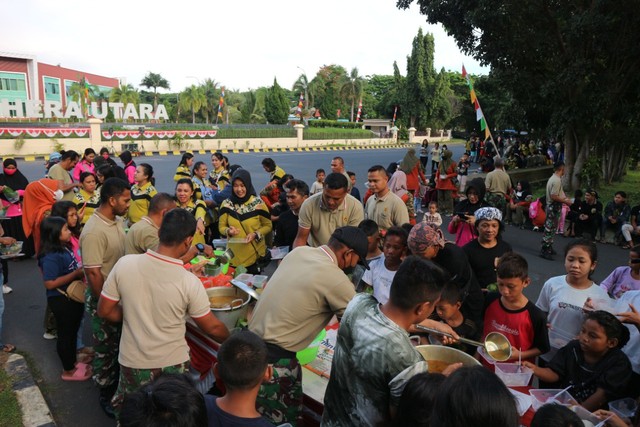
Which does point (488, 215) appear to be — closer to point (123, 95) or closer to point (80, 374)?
point (80, 374)

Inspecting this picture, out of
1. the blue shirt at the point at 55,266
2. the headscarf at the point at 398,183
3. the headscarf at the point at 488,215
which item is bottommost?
the blue shirt at the point at 55,266

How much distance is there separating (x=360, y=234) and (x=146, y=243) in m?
1.90

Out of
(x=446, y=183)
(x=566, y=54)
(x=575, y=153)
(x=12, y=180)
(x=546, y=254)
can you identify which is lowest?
(x=546, y=254)

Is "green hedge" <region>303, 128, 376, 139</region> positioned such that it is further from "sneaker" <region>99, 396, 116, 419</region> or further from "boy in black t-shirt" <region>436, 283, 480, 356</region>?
"boy in black t-shirt" <region>436, 283, 480, 356</region>

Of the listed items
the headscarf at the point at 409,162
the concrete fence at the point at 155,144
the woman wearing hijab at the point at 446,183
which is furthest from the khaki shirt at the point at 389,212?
the concrete fence at the point at 155,144

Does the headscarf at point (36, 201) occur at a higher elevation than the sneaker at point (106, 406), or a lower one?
higher

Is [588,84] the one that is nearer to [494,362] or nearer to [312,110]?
[494,362]

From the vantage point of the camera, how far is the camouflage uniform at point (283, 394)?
253 centimetres

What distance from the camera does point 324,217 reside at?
176 inches

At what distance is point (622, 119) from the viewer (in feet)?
39.3

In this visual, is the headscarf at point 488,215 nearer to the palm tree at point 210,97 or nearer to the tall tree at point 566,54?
the tall tree at point 566,54

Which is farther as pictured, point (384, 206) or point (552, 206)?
point (552, 206)

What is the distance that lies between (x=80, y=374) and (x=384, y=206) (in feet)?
11.3

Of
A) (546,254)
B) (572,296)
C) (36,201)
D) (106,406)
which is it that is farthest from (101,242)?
(546,254)
